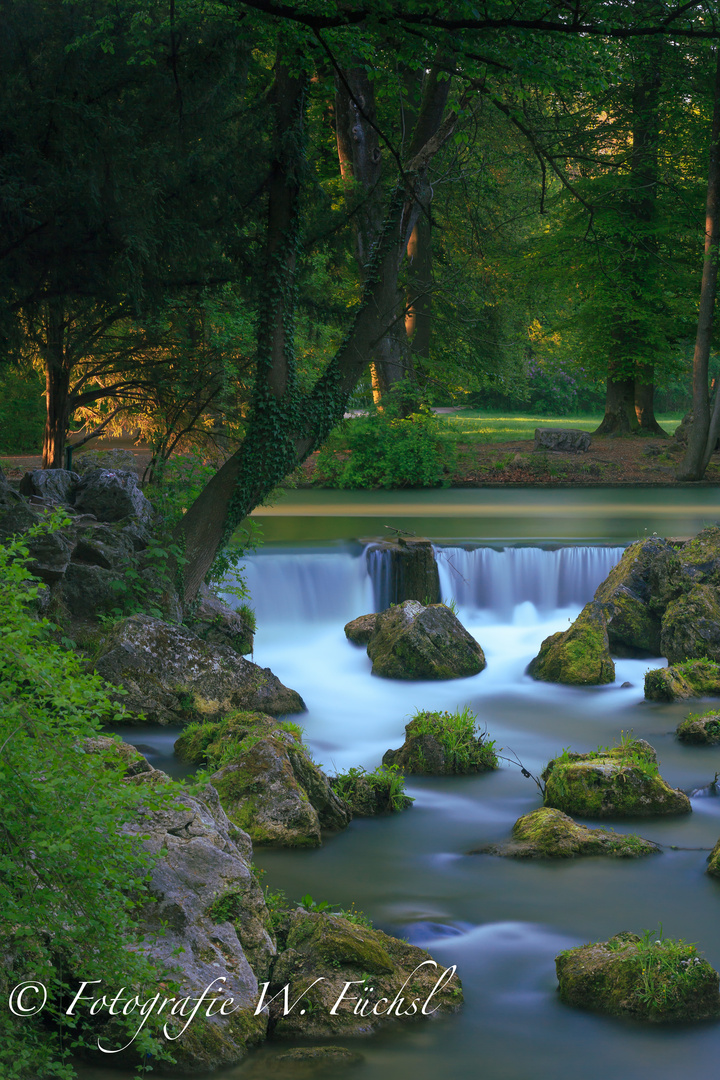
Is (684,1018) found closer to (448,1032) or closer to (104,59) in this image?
(448,1032)

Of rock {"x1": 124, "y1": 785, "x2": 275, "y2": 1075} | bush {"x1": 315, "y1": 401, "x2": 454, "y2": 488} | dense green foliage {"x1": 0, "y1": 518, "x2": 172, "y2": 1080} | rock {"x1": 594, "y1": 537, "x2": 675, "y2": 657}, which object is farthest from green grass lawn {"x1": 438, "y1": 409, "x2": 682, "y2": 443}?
dense green foliage {"x1": 0, "y1": 518, "x2": 172, "y2": 1080}

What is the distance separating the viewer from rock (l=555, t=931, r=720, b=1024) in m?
4.98

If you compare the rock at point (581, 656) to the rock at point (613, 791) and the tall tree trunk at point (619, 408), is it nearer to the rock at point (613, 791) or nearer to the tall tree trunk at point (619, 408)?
the rock at point (613, 791)

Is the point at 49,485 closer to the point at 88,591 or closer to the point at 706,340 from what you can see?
the point at 88,591

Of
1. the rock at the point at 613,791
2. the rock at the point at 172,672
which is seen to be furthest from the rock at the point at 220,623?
the rock at the point at 613,791

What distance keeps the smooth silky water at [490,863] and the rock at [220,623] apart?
19.7 inches

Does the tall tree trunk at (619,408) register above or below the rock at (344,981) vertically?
above

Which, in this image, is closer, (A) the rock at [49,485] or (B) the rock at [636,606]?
(A) the rock at [49,485]

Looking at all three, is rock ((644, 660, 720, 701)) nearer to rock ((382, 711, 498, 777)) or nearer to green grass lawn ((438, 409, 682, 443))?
rock ((382, 711, 498, 777))

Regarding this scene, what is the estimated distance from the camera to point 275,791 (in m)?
7.05

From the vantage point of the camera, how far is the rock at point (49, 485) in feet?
41.6

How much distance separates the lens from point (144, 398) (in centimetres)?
1714

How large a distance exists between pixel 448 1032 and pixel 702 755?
5.28 metres

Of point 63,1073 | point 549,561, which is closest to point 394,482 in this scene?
point 549,561
